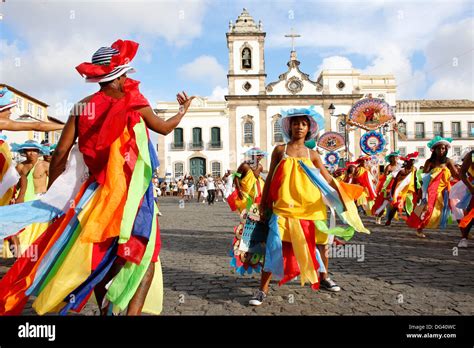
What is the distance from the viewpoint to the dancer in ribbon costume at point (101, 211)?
2.43 metres

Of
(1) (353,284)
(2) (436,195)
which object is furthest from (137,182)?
(2) (436,195)

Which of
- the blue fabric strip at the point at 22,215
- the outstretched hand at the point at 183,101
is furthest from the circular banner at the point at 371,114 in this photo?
the blue fabric strip at the point at 22,215

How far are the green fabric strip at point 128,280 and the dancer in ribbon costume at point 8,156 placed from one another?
1.13 m

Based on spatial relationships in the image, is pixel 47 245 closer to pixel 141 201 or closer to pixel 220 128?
pixel 141 201

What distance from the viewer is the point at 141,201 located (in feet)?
8.30

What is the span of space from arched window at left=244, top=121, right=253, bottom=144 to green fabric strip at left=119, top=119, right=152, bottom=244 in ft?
134

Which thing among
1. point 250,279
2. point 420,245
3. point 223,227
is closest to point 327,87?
point 223,227

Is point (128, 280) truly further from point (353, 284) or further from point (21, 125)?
point (353, 284)

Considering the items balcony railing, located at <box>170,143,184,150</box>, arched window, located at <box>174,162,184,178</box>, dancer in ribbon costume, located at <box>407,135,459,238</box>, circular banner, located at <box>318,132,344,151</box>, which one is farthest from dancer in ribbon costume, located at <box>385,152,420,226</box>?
balcony railing, located at <box>170,143,184,150</box>

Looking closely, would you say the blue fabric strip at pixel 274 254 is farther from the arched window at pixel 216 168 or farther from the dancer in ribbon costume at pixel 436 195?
the arched window at pixel 216 168

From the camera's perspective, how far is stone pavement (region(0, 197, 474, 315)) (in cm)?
360

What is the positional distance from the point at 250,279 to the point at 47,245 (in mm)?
2737

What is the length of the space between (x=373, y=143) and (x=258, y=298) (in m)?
12.8

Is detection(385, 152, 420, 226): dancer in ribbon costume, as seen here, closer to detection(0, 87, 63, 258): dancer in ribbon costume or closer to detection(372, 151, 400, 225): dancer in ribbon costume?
detection(372, 151, 400, 225): dancer in ribbon costume
